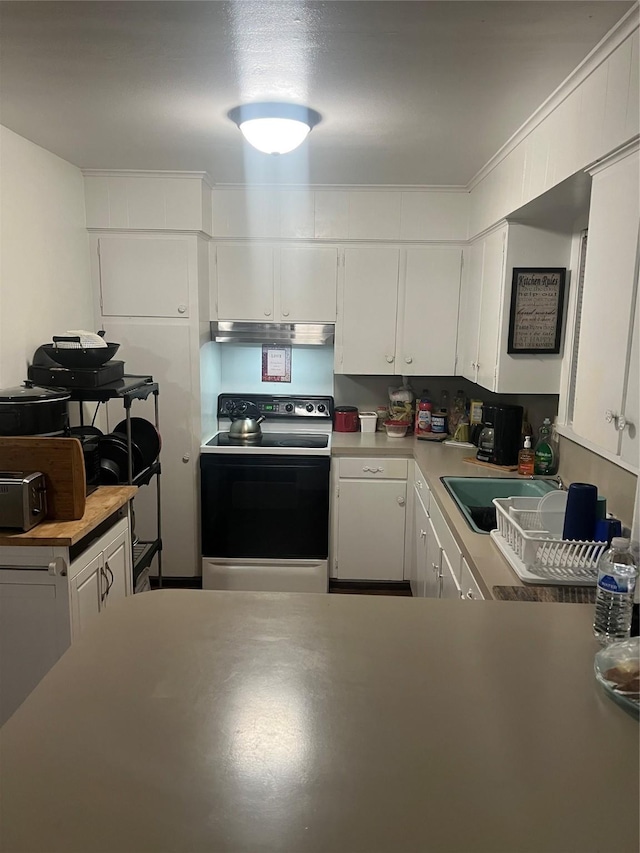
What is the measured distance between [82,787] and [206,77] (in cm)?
192

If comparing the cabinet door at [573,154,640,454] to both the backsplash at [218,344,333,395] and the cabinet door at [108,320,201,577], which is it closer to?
the cabinet door at [108,320,201,577]

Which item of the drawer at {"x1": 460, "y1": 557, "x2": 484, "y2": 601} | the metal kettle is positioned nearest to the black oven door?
the metal kettle

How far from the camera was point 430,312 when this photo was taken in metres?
3.53

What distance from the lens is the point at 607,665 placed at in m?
1.03

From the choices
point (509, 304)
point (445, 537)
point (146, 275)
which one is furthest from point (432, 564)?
point (146, 275)

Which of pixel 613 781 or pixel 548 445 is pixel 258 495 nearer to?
pixel 548 445

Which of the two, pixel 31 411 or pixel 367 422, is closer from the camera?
pixel 31 411

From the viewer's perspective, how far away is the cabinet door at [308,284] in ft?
11.5

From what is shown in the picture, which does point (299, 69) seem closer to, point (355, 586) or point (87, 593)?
point (87, 593)

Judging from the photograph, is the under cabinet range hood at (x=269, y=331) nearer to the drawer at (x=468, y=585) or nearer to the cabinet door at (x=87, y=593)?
the cabinet door at (x=87, y=593)

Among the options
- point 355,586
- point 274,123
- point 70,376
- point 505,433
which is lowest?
point 355,586

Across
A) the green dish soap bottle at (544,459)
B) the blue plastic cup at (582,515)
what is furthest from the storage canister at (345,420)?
the blue plastic cup at (582,515)

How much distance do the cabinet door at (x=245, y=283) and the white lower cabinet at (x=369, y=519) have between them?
3.40 feet

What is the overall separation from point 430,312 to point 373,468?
986 mm
